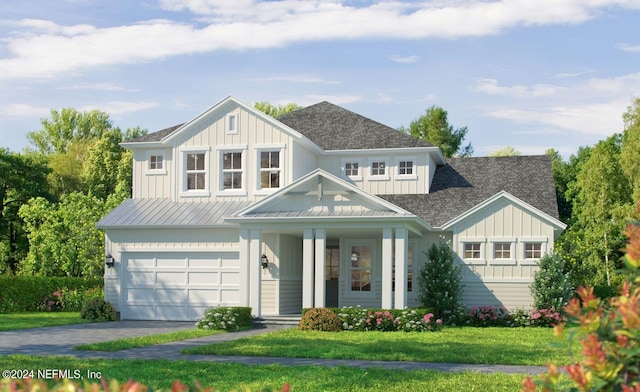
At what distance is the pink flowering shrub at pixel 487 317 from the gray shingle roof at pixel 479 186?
3.15m

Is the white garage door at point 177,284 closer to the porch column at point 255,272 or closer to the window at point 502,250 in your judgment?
the porch column at point 255,272

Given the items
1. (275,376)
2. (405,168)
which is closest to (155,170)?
(405,168)

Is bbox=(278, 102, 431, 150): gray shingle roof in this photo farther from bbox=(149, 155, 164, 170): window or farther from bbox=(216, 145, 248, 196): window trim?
bbox=(149, 155, 164, 170): window

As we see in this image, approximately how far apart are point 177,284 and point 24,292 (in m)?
8.69

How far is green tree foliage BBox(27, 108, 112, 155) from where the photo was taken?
230 feet

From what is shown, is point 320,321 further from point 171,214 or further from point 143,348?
point 171,214

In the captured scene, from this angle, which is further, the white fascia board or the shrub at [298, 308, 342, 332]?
the white fascia board

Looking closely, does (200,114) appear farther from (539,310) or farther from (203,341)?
(539,310)

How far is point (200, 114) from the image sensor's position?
26344 millimetres

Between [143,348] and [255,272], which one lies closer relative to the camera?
[143,348]

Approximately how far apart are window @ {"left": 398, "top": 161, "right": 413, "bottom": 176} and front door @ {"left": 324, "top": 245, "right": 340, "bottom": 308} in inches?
139

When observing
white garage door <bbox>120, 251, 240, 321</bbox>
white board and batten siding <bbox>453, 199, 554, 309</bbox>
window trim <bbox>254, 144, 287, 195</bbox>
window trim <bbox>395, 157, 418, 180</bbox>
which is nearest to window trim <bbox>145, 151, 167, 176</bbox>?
white garage door <bbox>120, 251, 240, 321</bbox>

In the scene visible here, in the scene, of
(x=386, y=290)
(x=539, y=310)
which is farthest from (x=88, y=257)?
(x=539, y=310)

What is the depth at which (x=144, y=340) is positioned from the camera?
17.5 m
